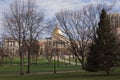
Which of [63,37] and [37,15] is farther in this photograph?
[63,37]

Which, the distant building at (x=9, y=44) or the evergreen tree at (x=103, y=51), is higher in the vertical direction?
the distant building at (x=9, y=44)

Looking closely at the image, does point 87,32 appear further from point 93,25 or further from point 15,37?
point 15,37

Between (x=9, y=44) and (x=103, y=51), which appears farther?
(x=9, y=44)

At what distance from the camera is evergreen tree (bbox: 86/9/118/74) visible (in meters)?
36.7

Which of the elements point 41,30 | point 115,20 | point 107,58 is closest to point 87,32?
point 115,20

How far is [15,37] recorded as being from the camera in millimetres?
53344

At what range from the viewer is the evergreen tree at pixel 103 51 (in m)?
36.7

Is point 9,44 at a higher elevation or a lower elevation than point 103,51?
higher

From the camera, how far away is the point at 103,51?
37.1 metres

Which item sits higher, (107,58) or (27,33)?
(27,33)

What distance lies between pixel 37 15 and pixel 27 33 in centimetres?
444

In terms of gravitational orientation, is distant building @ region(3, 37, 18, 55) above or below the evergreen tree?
above

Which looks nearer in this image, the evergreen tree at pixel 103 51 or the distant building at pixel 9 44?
the evergreen tree at pixel 103 51

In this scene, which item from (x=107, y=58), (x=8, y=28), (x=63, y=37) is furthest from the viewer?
(x=63, y=37)
